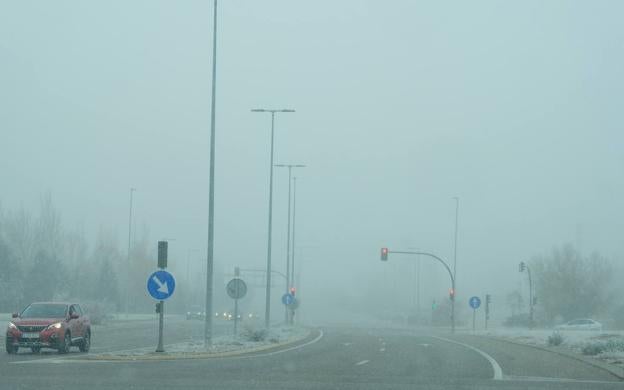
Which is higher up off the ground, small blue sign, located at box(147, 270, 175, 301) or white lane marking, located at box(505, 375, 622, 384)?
small blue sign, located at box(147, 270, 175, 301)

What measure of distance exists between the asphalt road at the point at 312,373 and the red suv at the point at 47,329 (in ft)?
2.67

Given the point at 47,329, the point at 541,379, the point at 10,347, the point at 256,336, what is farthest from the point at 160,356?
the point at 256,336

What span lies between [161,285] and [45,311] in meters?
5.64

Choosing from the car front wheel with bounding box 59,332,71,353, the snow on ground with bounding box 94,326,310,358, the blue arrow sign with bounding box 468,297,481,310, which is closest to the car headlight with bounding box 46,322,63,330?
the car front wheel with bounding box 59,332,71,353

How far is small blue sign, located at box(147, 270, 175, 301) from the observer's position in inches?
1036

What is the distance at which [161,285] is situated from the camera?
86.4 ft

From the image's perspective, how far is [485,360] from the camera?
28469mm

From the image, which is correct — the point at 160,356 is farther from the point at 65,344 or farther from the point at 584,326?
the point at 584,326

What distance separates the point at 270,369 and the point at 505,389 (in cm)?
641

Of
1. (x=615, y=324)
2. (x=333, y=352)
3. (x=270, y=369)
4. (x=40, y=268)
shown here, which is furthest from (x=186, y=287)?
(x=270, y=369)

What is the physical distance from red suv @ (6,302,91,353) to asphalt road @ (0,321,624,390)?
81 cm

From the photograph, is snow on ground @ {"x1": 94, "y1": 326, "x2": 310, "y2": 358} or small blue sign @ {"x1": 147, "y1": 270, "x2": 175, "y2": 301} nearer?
small blue sign @ {"x1": 147, "y1": 270, "x2": 175, "y2": 301}

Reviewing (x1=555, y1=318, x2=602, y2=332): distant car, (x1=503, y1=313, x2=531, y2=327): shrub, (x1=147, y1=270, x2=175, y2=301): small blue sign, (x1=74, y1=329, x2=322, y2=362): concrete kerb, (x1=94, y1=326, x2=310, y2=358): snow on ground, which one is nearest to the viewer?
(x1=74, y1=329, x2=322, y2=362): concrete kerb

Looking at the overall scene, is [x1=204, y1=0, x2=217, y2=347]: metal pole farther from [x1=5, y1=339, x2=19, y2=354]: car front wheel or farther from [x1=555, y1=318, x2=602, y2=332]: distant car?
[x1=555, y1=318, x2=602, y2=332]: distant car
